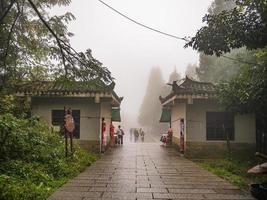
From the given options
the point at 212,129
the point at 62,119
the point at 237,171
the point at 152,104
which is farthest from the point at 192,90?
the point at 152,104

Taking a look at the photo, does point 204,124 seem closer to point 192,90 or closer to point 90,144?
point 192,90

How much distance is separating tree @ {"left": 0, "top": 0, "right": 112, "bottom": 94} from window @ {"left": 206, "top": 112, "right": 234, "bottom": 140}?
28.4ft

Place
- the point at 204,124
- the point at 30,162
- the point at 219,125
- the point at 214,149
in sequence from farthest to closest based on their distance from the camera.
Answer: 1. the point at 219,125
2. the point at 204,124
3. the point at 214,149
4. the point at 30,162

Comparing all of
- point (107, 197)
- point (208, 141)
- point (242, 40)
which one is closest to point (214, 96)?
point (208, 141)

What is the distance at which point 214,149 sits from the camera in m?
19.7

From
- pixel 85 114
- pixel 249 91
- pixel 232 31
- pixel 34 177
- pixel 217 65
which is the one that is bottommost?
pixel 34 177

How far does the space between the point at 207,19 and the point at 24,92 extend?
35.9 feet

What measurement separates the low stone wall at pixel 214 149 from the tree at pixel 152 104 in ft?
149

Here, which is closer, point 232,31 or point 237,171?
point 232,31

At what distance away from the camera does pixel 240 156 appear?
19.1 m

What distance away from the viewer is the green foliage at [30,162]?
806cm

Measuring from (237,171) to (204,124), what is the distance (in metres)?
5.87

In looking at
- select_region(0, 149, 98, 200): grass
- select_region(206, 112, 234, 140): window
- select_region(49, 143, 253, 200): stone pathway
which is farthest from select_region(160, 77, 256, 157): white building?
select_region(0, 149, 98, 200): grass

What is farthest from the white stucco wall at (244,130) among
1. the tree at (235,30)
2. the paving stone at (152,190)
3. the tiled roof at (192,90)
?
the paving stone at (152,190)
